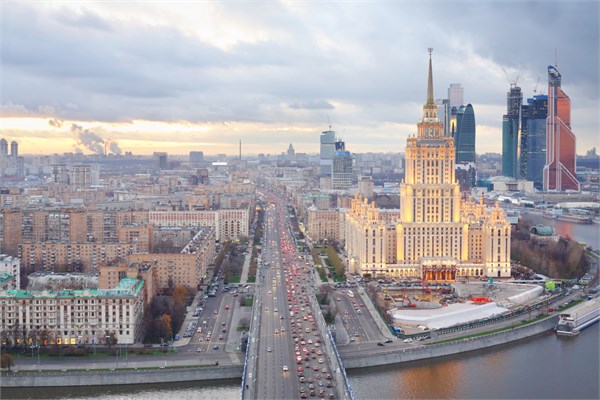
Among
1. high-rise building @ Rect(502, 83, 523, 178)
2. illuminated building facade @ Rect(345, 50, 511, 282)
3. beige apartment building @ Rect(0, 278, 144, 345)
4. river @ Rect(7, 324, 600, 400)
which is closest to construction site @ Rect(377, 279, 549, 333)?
illuminated building facade @ Rect(345, 50, 511, 282)

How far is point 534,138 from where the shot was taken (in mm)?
104312

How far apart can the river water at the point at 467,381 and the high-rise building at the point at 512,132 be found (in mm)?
85732

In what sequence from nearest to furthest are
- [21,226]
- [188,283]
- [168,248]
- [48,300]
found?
[48,300]
[188,283]
[168,248]
[21,226]

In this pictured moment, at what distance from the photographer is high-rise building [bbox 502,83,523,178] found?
108 metres

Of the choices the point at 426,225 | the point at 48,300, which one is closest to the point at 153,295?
the point at 48,300

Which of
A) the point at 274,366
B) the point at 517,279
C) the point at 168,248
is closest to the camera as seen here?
the point at 274,366

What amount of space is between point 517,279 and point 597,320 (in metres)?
6.94

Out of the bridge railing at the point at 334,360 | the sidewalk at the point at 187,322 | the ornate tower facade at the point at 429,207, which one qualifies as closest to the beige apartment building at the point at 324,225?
the ornate tower facade at the point at 429,207

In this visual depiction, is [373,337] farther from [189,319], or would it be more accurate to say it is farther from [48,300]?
[48,300]

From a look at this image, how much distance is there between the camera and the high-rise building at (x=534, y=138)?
102875 millimetres

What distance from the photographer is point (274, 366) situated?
2156cm

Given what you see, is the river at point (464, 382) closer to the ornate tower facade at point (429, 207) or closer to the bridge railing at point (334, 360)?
the bridge railing at point (334, 360)

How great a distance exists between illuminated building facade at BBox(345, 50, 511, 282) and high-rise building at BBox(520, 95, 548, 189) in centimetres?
6812

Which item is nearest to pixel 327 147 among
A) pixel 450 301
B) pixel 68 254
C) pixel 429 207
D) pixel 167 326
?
pixel 429 207
